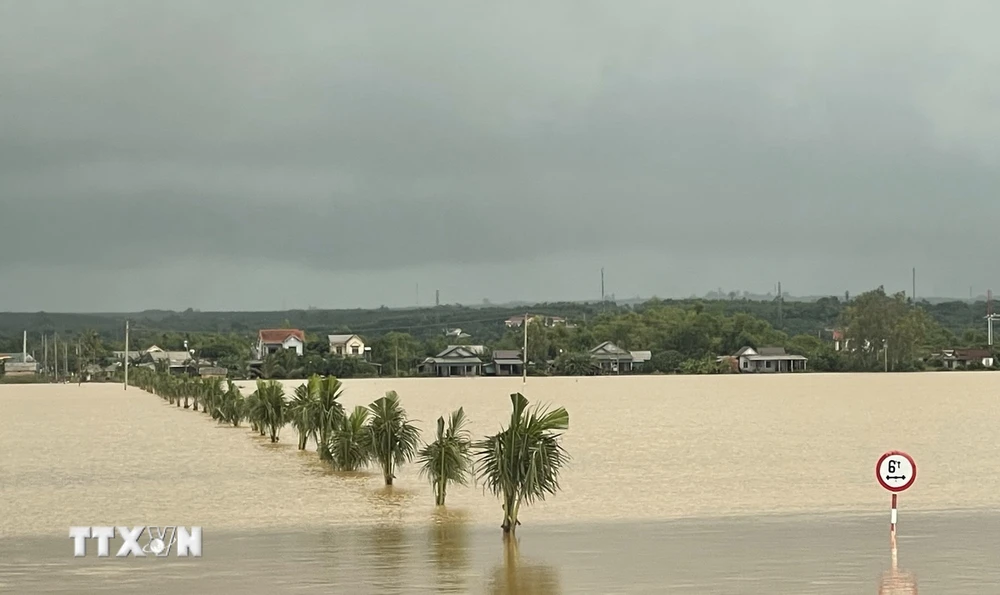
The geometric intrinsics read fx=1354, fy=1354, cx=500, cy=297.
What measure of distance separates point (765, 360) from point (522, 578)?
16166 centimetres

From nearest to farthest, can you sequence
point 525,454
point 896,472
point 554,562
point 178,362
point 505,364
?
point 554,562 → point 896,472 → point 525,454 → point 505,364 → point 178,362

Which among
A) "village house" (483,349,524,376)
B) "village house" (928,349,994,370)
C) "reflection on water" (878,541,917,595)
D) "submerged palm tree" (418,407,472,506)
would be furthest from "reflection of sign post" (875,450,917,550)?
"village house" (928,349,994,370)

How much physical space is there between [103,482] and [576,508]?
35.7ft

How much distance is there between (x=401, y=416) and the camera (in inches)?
1021

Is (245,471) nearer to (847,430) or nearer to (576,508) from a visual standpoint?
(576,508)

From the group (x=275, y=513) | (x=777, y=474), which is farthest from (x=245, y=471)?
(x=777, y=474)

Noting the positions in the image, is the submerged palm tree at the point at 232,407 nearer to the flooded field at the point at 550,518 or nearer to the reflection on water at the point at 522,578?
the flooded field at the point at 550,518

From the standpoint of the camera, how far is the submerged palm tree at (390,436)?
82.8 ft

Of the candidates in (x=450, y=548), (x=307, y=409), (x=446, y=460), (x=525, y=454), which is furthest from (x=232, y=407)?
(x=450, y=548)

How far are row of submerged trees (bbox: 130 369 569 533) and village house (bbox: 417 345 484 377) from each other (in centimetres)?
11807

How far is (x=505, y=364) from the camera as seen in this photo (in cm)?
17488

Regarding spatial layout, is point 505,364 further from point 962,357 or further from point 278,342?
point 962,357

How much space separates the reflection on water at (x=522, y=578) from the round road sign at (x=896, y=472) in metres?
4.29

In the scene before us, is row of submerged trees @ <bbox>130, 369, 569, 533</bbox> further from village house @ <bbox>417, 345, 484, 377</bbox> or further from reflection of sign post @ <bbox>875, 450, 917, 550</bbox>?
village house @ <bbox>417, 345, 484, 377</bbox>
